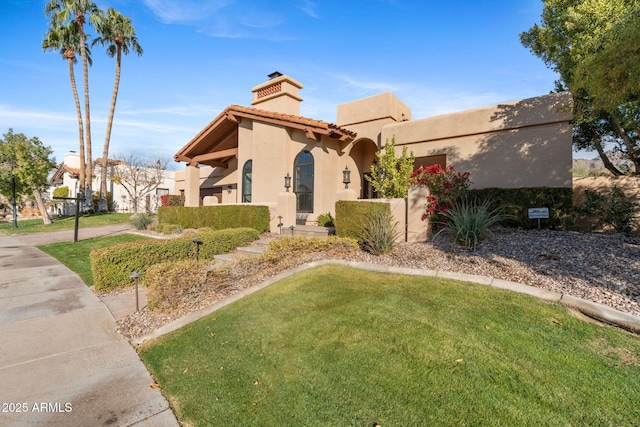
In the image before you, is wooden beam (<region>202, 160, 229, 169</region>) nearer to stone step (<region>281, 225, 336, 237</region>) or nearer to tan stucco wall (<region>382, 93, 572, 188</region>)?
stone step (<region>281, 225, 336, 237</region>)

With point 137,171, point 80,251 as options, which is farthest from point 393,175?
point 137,171

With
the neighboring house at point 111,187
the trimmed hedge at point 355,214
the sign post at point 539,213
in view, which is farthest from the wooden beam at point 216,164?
the sign post at point 539,213

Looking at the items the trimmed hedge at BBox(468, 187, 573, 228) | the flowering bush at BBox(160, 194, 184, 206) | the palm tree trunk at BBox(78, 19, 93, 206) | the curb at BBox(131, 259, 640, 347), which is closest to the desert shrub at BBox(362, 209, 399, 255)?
the curb at BBox(131, 259, 640, 347)

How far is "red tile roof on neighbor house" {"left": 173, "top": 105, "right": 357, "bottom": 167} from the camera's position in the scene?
38.1 ft

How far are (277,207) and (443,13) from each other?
885 cm

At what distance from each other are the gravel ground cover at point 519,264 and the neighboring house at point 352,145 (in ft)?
10.4

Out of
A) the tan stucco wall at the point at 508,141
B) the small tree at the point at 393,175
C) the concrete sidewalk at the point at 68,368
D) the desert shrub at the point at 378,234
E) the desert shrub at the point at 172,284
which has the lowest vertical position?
the concrete sidewalk at the point at 68,368

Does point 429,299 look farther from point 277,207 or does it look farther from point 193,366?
point 277,207

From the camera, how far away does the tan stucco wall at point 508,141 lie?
9148mm

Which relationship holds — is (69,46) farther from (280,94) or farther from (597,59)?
(597,59)

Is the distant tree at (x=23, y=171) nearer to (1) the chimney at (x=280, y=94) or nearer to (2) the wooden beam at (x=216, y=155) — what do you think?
(2) the wooden beam at (x=216, y=155)

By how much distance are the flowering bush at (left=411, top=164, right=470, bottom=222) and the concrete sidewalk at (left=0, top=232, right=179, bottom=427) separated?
7.30m

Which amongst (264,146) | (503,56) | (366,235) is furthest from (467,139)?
(264,146)

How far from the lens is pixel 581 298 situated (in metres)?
3.72
